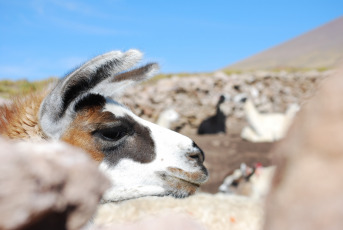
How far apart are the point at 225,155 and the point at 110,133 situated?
379 inches

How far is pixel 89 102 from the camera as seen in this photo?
2902 mm

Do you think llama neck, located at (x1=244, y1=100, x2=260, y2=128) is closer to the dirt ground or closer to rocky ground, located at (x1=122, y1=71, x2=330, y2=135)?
the dirt ground

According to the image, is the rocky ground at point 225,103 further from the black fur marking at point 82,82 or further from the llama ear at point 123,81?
the black fur marking at point 82,82

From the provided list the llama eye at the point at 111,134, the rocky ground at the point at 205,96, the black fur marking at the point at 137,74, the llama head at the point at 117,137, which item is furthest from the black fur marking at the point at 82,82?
the rocky ground at the point at 205,96

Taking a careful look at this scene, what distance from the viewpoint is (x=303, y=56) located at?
157 metres

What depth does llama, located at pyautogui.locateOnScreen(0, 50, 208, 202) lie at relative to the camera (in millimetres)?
2766

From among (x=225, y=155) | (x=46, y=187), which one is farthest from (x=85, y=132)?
(x=225, y=155)

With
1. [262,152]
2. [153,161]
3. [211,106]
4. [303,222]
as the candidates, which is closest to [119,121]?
[153,161]

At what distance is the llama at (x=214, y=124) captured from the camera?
57.3 feet

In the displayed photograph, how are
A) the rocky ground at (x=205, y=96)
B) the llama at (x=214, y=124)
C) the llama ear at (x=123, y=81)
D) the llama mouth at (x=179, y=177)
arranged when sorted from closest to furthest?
the llama mouth at (x=179, y=177)
the llama ear at (x=123, y=81)
the llama at (x=214, y=124)
the rocky ground at (x=205, y=96)

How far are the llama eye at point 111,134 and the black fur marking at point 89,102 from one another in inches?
7.9

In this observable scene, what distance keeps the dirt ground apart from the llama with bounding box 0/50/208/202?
6.56 m

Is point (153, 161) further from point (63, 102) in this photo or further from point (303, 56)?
point (303, 56)

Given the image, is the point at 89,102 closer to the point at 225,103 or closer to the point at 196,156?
the point at 196,156
